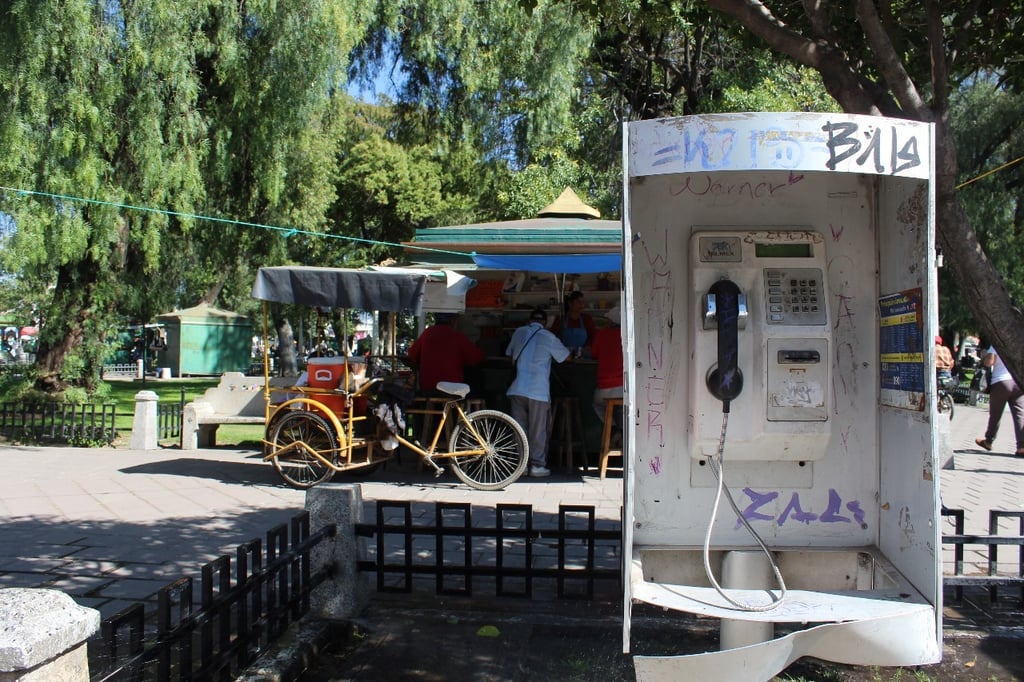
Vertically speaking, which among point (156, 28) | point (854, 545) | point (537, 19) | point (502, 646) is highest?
point (537, 19)

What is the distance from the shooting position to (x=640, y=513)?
4.17m

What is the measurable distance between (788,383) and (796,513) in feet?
2.38

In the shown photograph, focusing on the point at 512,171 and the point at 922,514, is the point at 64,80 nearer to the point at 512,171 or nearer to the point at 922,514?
the point at 512,171

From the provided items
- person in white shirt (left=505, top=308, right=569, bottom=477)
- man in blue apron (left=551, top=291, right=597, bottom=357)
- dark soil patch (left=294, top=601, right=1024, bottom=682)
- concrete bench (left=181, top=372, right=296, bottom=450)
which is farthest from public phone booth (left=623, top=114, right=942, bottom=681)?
concrete bench (left=181, top=372, right=296, bottom=450)

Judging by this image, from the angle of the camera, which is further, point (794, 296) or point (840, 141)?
point (794, 296)

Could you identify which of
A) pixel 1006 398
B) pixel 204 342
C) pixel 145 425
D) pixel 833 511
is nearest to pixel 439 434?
pixel 833 511

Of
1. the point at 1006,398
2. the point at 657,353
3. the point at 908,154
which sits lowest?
the point at 1006,398

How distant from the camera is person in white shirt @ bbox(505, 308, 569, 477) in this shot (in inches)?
325

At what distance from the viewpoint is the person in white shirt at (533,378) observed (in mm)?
8266

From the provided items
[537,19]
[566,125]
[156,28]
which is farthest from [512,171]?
[156,28]

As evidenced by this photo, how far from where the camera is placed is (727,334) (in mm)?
3777

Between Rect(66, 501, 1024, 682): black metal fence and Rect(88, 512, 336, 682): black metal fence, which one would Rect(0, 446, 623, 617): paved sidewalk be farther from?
Rect(88, 512, 336, 682): black metal fence

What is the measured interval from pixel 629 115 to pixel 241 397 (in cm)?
1051

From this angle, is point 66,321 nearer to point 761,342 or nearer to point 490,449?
point 490,449
